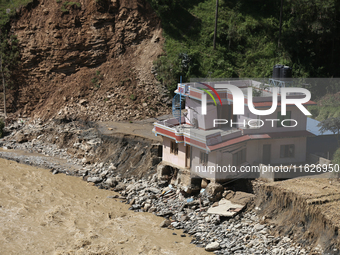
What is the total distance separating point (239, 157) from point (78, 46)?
98.8 ft

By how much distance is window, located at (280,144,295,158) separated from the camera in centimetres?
3403

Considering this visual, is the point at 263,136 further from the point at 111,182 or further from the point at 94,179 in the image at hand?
the point at 94,179

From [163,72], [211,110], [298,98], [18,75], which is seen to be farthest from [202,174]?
[18,75]

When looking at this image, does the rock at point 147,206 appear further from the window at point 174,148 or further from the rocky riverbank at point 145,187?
the window at point 174,148

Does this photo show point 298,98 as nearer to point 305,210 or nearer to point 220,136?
point 220,136

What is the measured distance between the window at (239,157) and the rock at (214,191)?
7.71 feet

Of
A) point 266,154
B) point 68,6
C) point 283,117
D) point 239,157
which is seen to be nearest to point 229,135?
point 239,157

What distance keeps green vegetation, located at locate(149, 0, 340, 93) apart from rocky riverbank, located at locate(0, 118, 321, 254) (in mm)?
13356

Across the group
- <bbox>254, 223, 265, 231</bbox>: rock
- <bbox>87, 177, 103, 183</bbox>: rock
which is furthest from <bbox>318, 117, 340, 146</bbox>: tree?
<bbox>87, 177, 103, 183</bbox>: rock

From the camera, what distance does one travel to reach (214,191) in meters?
31.7

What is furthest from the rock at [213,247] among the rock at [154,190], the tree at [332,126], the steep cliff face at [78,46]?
the steep cliff face at [78,46]

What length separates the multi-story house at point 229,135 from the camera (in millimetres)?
32594

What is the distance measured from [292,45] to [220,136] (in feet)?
81.2

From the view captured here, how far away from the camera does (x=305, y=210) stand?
86.3ft
